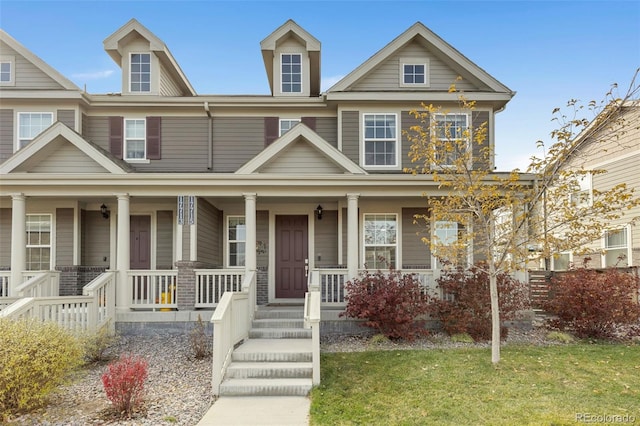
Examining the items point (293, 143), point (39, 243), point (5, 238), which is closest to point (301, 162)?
point (293, 143)

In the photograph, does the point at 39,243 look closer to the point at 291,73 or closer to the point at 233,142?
the point at 233,142

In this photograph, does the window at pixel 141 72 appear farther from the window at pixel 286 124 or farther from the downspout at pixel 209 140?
the window at pixel 286 124

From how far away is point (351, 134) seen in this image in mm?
12234

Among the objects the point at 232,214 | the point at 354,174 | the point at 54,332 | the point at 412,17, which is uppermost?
the point at 412,17

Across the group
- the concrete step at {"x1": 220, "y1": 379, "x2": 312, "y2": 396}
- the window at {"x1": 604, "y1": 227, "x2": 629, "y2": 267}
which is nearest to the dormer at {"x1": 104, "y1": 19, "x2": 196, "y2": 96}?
the concrete step at {"x1": 220, "y1": 379, "x2": 312, "y2": 396}

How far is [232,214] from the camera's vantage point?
12.6m

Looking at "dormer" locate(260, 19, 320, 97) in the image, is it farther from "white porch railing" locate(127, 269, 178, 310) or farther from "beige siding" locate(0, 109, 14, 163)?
"beige siding" locate(0, 109, 14, 163)

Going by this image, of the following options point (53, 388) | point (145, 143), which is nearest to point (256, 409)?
point (53, 388)

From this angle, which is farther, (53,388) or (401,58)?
(401,58)

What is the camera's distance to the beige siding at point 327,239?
1243 centimetres

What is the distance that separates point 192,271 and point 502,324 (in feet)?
23.3

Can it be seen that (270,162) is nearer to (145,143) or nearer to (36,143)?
(145,143)

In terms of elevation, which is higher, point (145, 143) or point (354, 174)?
point (145, 143)

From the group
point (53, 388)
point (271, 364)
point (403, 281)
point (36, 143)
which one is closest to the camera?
point (53, 388)
